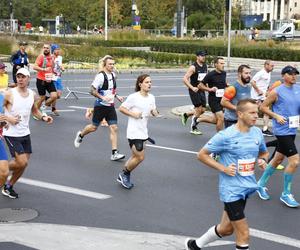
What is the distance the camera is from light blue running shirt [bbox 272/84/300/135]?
827 cm

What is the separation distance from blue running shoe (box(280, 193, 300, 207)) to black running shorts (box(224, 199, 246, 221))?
255 centimetres

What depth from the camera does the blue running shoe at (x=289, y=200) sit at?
8115 mm

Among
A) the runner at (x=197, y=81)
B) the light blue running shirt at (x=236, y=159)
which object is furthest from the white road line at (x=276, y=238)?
the runner at (x=197, y=81)

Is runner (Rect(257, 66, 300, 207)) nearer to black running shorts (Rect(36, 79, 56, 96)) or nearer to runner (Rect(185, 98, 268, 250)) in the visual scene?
runner (Rect(185, 98, 268, 250))

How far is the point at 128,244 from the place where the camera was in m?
6.56

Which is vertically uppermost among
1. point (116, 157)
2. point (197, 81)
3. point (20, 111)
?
point (20, 111)

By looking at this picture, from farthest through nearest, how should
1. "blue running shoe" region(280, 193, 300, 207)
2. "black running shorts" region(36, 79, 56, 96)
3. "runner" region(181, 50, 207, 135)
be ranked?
"black running shorts" region(36, 79, 56, 96) → "runner" region(181, 50, 207, 135) → "blue running shoe" region(280, 193, 300, 207)

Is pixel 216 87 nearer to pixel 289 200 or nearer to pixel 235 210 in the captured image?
pixel 289 200

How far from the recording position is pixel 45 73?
625 inches

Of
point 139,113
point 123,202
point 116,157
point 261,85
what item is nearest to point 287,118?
point 139,113

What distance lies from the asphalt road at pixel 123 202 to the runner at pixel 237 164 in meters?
0.93

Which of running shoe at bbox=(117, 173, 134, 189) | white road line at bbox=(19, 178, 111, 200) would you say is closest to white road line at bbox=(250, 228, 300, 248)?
white road line at bbox=(19, 178, 111, 200)

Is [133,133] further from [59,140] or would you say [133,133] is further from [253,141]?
[59,140]

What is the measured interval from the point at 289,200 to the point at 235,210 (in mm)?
2648
